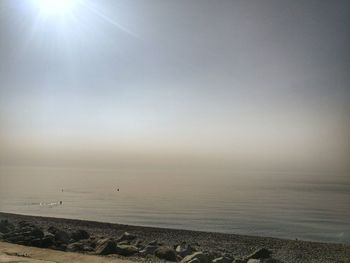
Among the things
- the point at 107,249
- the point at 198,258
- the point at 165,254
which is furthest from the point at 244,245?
the point at 198,258

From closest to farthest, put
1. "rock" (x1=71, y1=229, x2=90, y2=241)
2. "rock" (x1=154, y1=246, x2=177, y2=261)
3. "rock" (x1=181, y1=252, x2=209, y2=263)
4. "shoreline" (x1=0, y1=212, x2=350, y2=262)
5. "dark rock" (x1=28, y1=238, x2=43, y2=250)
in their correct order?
1. "rock" (x1=181, y1=252, x2=209, y2=263)
2. "rock" (x1=154, y1=246, x2=177, y2=261)
3. "dark rock" (x1=28, y1=238, x2=43, y2=250)
4. "rock" (x1=71, y1=229, x2=90, y2=241)
5. "shoreline" (x1=0, y1=212, x2=350, y2=262)

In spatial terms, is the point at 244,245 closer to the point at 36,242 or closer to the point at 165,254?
the point at 165,254

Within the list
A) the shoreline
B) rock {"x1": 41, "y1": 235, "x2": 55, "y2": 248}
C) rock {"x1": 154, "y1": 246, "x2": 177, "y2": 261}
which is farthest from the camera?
the shoreline

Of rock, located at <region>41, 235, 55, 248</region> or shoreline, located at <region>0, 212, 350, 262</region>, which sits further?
shoreline, located at <region>0, 212, 350, 262</region>

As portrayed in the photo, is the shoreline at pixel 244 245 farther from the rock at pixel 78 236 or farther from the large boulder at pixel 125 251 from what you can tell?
the large boulder at pixel 125 251

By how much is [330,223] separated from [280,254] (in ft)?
62.8

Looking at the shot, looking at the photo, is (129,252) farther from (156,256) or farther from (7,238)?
(7,238)

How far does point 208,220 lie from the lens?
33156 millimetres

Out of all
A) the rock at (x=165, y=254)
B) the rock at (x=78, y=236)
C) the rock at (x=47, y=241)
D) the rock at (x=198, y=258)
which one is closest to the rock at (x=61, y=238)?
the rock at (x=47, y=241)

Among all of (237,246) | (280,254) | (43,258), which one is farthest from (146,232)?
(43,258)

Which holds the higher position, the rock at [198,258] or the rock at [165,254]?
the rock at [198,258]

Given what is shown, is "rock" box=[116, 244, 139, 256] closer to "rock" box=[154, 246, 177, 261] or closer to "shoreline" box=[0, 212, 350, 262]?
"rock" box=[154, 246, 177, 261]

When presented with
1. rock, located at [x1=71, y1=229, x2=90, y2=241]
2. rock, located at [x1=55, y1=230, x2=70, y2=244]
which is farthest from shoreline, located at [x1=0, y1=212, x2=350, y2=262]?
rock, located at [x1=55, y1=230, x2=70, y2=244]

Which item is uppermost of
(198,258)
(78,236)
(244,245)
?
(198,258)
